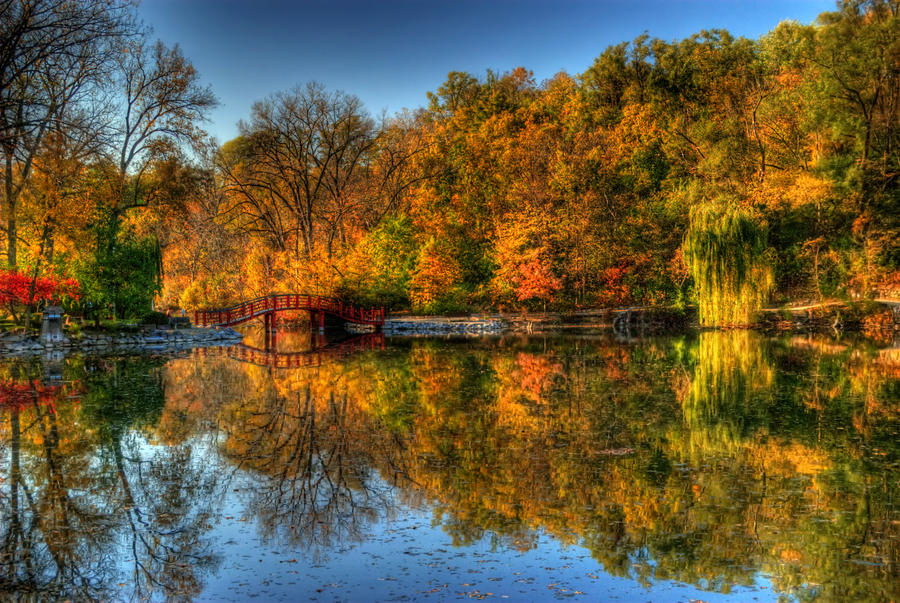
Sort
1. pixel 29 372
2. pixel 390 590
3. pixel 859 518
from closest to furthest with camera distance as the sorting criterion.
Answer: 1. pixel 390 590
2. pixel 859 518
3. pixel 29 372

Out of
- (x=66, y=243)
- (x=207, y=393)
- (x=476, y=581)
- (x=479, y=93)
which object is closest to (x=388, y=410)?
(x=207, y=393)

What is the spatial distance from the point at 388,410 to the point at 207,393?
4.96m

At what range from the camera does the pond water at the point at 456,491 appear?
6133 millimetres

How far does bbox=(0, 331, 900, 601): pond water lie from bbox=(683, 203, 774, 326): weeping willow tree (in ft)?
35.2

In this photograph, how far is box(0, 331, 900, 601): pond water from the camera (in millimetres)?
A: 6133

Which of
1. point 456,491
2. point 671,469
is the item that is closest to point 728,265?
point 671,469

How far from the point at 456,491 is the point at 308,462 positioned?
248 cm

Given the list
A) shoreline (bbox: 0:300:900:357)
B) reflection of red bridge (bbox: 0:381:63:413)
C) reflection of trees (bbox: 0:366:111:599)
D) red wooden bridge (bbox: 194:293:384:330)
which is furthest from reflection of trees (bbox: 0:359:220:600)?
red wooden bridge (bbox: 194:293:384:330)

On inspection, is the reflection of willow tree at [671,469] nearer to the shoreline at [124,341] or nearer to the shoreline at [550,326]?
the shoreline at [124,341]

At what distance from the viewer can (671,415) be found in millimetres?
12992

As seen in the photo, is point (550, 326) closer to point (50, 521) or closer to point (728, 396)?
point (728, 396)

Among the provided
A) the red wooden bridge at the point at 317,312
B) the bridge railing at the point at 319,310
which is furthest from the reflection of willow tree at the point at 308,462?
the bridge railing at the point at 319,310

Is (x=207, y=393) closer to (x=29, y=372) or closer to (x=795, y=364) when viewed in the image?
(x=29, y=372)

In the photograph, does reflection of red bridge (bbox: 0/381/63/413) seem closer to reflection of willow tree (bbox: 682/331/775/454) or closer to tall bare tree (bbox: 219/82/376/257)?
reflection of willow tree (bbox: 682/331/775/454)
